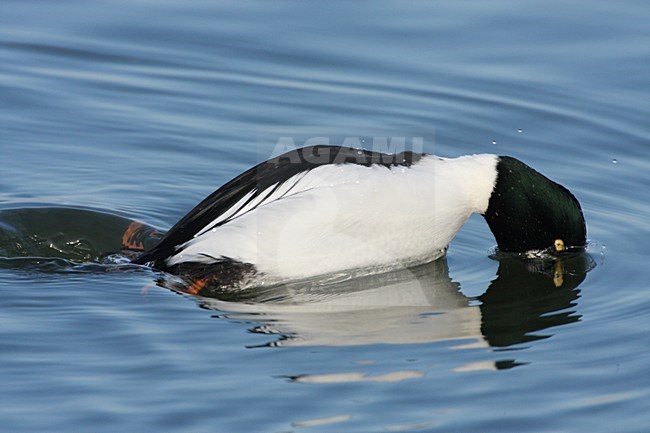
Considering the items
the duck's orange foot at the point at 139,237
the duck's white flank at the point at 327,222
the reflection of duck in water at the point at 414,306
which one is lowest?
the reflection of duck in water at the point at 414,306

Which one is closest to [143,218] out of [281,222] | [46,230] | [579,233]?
Answer: [46,230]

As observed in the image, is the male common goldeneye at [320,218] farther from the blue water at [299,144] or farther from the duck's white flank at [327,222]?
the blue water at [299,144]

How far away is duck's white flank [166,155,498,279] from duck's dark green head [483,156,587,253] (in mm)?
723

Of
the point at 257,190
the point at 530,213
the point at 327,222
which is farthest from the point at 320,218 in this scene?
the point at 530,213

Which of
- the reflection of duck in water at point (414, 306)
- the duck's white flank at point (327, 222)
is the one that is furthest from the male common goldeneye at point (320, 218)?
the reflection of duck in water at point (414, 306)

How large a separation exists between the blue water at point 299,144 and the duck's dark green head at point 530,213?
25 centimetres

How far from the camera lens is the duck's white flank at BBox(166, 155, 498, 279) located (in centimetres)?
960

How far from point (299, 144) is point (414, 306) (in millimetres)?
3725

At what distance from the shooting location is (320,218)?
959 cm

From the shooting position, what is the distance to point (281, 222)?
9.59 meters

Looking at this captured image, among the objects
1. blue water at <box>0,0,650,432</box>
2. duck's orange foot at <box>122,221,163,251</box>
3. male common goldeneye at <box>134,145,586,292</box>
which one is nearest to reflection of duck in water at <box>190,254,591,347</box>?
blue water at <box>0,0,650,432</box>

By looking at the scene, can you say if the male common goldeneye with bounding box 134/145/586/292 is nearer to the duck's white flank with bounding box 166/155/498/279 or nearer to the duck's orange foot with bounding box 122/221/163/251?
the duck's white flank with bounding box 166/155/498/279

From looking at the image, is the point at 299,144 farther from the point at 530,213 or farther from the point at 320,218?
the point at 320,218

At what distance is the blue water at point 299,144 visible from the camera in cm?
778
